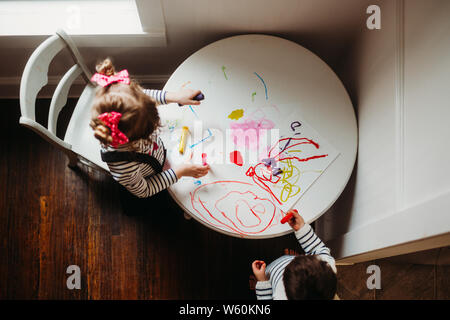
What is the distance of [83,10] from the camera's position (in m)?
1.11

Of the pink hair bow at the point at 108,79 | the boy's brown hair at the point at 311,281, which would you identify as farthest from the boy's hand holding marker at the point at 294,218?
the pink hair bow at the point at 108,79

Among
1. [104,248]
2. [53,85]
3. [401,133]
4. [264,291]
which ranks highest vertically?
[53,85]

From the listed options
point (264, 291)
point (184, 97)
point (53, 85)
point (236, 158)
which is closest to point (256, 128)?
point (236, 158)

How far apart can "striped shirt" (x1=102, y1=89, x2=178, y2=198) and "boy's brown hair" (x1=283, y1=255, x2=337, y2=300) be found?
1.44 feet

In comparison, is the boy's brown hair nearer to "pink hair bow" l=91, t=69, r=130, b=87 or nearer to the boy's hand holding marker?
the boy's hand holding marker

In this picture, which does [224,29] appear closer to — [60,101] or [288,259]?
[60,101]

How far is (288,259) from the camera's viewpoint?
104 cm

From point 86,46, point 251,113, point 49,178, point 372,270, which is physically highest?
point 86,46

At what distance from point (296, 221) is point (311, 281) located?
182mm

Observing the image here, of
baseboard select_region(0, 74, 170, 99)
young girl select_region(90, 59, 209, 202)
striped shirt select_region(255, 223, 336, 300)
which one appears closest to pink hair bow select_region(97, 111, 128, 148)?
young girl select_region(90, 59, 209, 202)

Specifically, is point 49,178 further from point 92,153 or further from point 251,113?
point 251,113

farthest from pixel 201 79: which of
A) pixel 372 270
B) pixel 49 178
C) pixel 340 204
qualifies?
pixel 372 270

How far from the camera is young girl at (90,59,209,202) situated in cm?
76

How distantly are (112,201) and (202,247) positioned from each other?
1.50 feet
